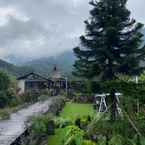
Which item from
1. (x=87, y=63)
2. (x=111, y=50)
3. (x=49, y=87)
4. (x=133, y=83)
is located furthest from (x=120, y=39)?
(x=49, y=87)

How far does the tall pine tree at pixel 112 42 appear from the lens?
24312mm

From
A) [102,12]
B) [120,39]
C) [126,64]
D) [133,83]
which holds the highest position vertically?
[102,12]

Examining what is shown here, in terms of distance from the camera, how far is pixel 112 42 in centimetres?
2458

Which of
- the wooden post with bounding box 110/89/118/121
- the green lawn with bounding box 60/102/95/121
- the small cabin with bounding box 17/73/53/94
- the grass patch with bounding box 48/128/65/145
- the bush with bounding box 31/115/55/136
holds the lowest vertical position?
the grass patch with bounding box 48/128/65/145

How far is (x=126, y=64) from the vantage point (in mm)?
24797

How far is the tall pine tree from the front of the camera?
79.8ft

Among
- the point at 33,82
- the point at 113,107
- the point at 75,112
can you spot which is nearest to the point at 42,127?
the point at 113,107

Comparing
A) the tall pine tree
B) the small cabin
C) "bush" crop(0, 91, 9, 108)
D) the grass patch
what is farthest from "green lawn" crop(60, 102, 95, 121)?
the small cabin

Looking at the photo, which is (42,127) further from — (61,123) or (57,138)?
(61,123)

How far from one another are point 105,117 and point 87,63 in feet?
38.4

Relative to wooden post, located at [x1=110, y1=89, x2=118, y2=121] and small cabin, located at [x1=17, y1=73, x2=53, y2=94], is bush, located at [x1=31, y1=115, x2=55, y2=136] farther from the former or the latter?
small cabin, located at [x1=17, y1=73, x2=53, y2=94]

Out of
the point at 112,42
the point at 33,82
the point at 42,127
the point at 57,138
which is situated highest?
the point at 112,42

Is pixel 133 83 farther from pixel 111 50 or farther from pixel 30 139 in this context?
pixel 111 50

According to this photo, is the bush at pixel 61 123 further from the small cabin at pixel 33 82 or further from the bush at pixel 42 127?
the small cabin at pixel 33 82
